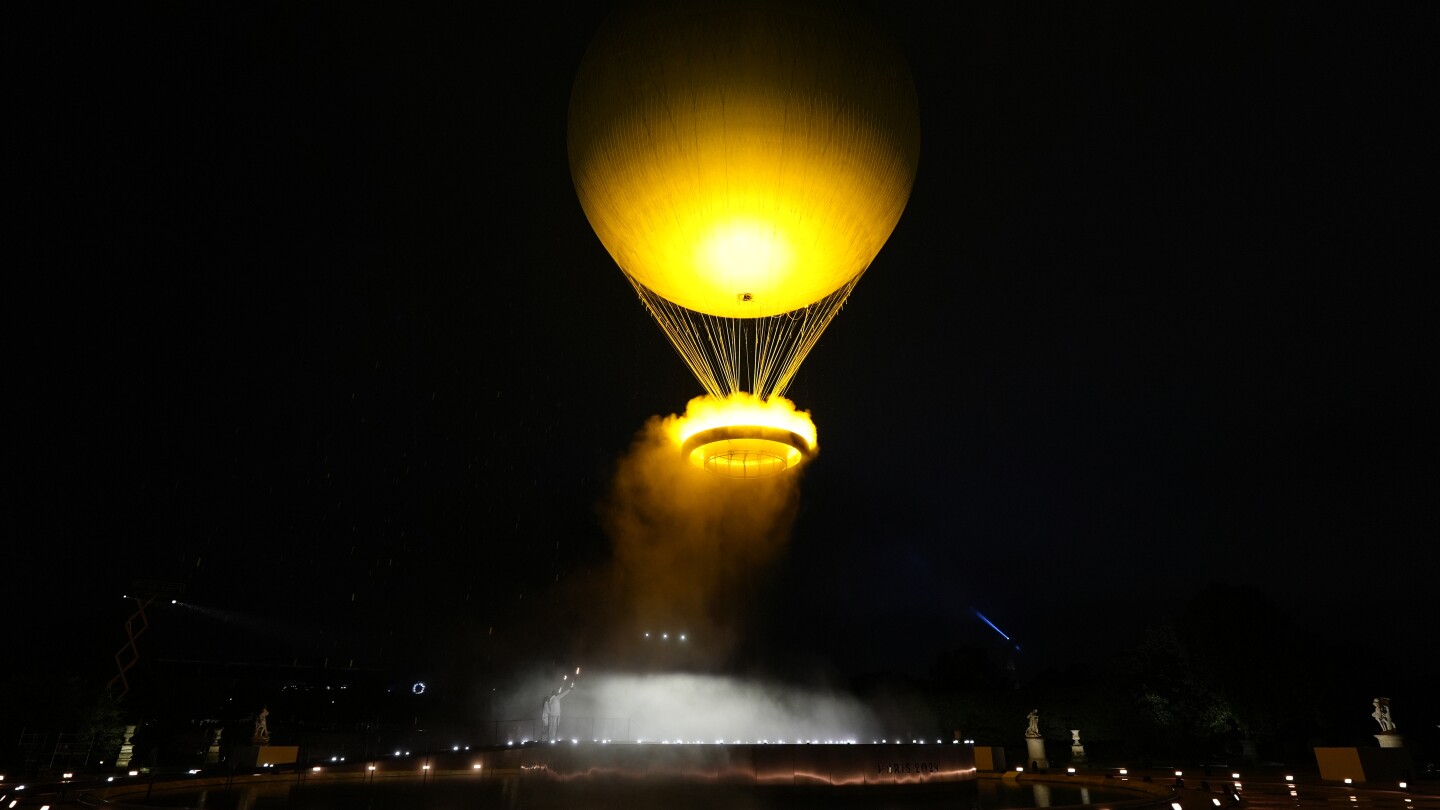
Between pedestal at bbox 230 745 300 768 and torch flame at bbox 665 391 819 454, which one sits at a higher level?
torch flame at bbox 665 391 819 454

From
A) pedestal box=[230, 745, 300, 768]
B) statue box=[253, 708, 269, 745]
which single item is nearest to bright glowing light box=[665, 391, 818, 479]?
pedestal box=[230, 745, 300, 768]

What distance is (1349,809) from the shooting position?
11938 millimetres

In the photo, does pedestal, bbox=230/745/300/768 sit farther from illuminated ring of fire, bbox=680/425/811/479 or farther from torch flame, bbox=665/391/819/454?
torch flame, bbox=665/391/819/454

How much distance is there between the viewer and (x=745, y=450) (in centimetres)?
1327

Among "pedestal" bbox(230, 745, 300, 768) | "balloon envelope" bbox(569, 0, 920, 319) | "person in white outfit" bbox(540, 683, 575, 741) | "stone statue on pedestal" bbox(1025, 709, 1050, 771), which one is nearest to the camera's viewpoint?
"balloon envelope" bbox(569, 0, 920, 319)

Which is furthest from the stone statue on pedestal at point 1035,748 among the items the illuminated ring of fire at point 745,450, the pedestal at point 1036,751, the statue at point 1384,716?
the illuminated ring of fire at point 745,450

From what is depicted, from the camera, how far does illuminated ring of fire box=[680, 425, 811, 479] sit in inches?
514

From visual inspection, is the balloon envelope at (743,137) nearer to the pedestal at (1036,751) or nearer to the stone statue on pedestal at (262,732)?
the stone statue on pedestal at (262,732)

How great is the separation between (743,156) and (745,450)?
4.98 m

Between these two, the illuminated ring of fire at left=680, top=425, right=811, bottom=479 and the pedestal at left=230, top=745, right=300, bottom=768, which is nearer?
the illuminated ring of fire at left=680, top=425, right=811, bottom=479

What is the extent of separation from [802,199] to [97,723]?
29625 mm

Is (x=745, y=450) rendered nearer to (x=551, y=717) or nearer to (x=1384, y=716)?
(x=551, y=717)

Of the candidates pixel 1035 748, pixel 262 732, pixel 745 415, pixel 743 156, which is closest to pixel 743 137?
pixel 743 156

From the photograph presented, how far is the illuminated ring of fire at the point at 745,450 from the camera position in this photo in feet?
42.8
